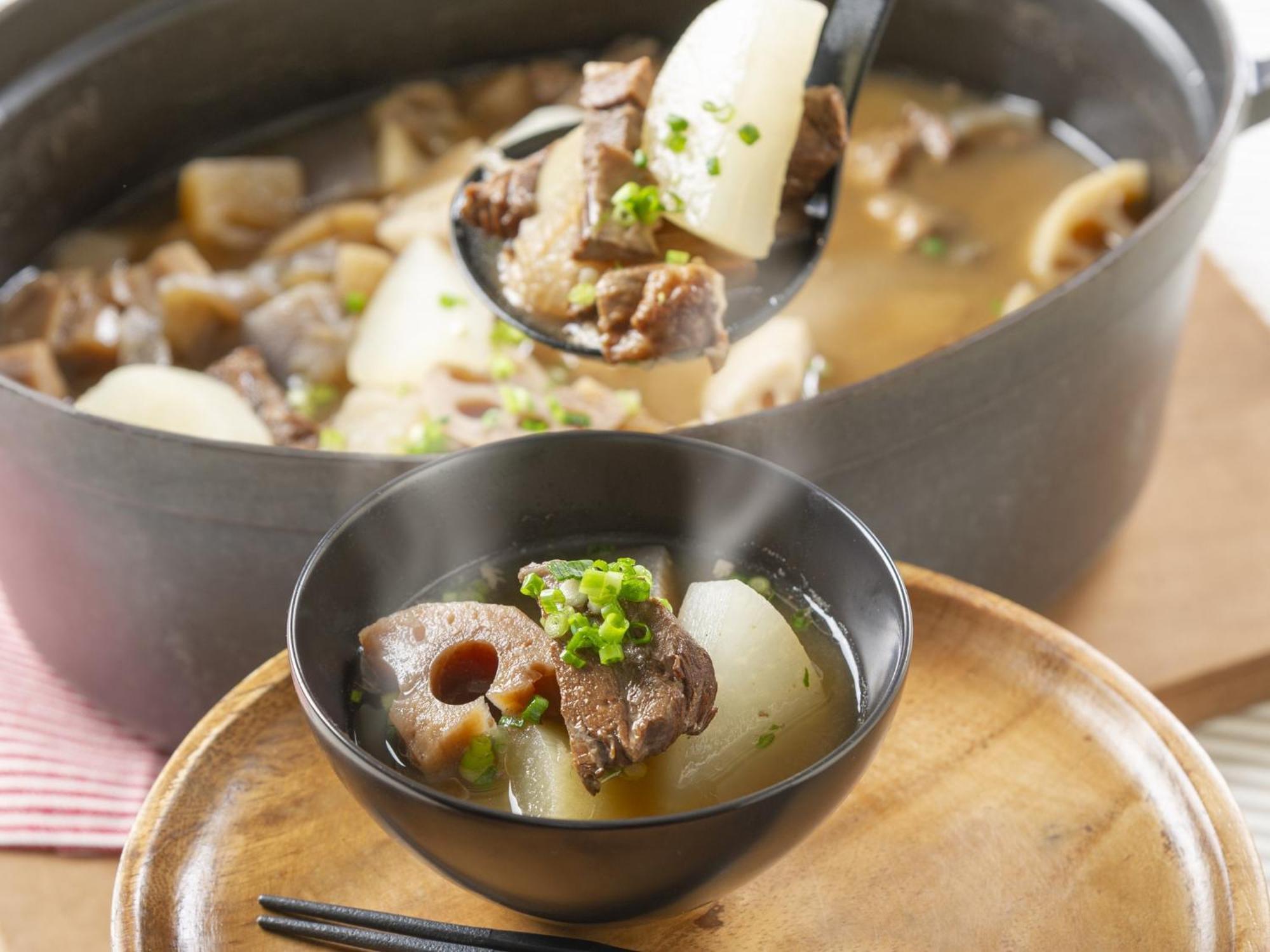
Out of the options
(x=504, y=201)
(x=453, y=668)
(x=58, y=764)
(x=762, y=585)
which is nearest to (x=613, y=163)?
(x=504, y=201)

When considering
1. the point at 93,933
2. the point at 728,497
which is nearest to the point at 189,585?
the point at 93,933

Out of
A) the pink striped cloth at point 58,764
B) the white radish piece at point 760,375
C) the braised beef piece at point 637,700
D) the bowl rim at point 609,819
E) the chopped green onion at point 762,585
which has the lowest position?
the pink striped cloth at point 58,764

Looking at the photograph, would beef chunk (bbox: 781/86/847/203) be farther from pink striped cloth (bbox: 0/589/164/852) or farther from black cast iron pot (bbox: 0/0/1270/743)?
pink striped cloth (bbox: 0/589/164/852)

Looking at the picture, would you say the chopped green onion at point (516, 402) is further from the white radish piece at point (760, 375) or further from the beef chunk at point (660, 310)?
the beef chunk at point (660, 310)

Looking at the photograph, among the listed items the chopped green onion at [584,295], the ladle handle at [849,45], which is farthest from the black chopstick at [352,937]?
the ladle handle at [849,45]

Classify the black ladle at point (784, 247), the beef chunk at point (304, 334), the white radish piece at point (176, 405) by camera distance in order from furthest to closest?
the beef chunk at point (304, 334)
the white radish piece at point (176, 405)
the black ladle at point (784, 247)

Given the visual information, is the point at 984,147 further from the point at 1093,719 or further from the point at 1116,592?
the point at 1093,719
